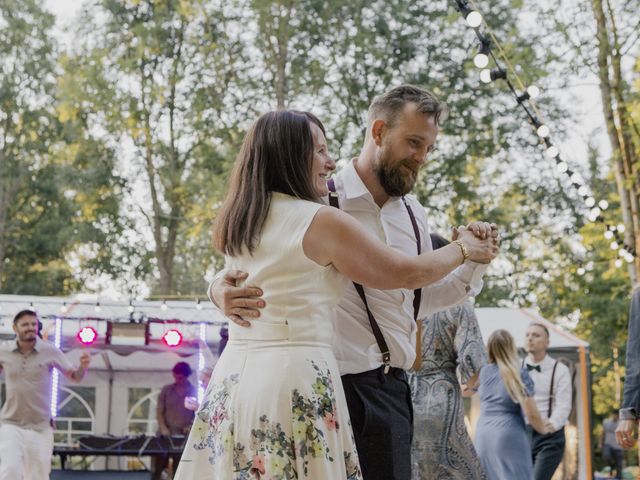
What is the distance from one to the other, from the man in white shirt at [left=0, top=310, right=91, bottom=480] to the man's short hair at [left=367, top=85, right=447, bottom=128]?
7030 millimetres

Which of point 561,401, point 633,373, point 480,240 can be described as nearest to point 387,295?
point 480,240

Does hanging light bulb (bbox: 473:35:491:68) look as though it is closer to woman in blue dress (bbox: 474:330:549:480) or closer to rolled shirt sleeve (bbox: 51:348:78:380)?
woman in blue dress (bbox: 474:330:549:480)

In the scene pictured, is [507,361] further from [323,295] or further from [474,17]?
[323,295]

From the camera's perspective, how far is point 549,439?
336 inches

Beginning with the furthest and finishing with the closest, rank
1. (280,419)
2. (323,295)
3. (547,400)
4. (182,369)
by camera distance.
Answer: (182,369), (547,400), (323,295), (280,419)

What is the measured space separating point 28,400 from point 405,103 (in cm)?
734

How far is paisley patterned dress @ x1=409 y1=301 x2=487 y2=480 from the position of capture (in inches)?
165

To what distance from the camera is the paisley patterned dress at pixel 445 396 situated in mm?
4195

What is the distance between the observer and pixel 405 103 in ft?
11.6

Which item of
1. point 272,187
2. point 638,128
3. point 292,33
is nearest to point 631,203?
point 638,128

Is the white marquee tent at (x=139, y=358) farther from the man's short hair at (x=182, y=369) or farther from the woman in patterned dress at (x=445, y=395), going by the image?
the woman in patterned dress at (x=445, y=395)

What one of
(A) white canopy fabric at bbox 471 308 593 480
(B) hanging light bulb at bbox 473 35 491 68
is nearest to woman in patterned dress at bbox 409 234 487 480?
(B) hanging light bulb at bbox 473 35 491 68

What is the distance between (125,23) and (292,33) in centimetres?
447

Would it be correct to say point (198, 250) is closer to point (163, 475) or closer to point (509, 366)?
point (163, 475)
